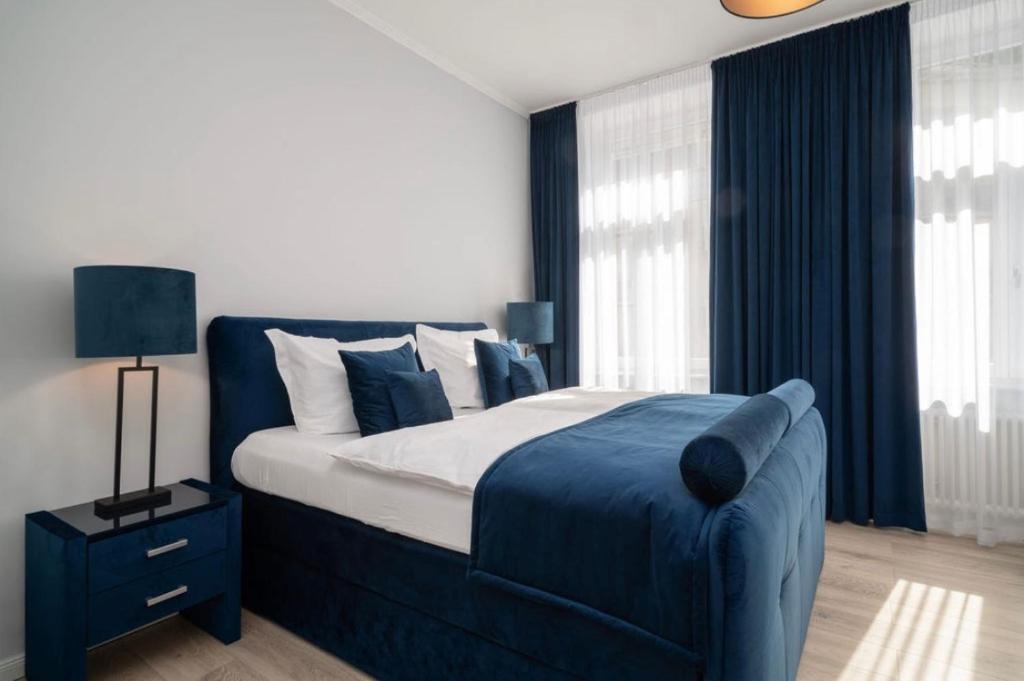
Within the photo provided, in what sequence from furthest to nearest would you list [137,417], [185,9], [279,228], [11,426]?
[279,228] < [185,9] < [137,417] < [11,426]

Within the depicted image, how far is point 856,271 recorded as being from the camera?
3236 millimetres

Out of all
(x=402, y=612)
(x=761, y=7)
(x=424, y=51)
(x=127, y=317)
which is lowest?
(x=402, y=612)

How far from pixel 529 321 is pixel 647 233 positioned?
3.76 ft

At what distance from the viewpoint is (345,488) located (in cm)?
186

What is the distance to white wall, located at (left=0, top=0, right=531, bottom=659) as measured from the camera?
1.86 m

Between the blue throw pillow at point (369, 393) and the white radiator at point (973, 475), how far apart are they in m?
3.08

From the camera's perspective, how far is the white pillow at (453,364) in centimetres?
316

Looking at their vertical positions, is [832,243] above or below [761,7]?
below

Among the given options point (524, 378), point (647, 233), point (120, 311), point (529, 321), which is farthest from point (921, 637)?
point (120, 311)

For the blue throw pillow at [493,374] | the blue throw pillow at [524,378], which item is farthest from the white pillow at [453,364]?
the blue throw pillow at [524,378]

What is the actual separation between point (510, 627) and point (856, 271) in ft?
9.83

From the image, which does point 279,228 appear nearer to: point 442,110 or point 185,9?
point 185,9

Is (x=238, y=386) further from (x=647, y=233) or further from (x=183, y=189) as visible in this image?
(x=647, y=233)

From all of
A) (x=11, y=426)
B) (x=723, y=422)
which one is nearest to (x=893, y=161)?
(x=723, y=422)
